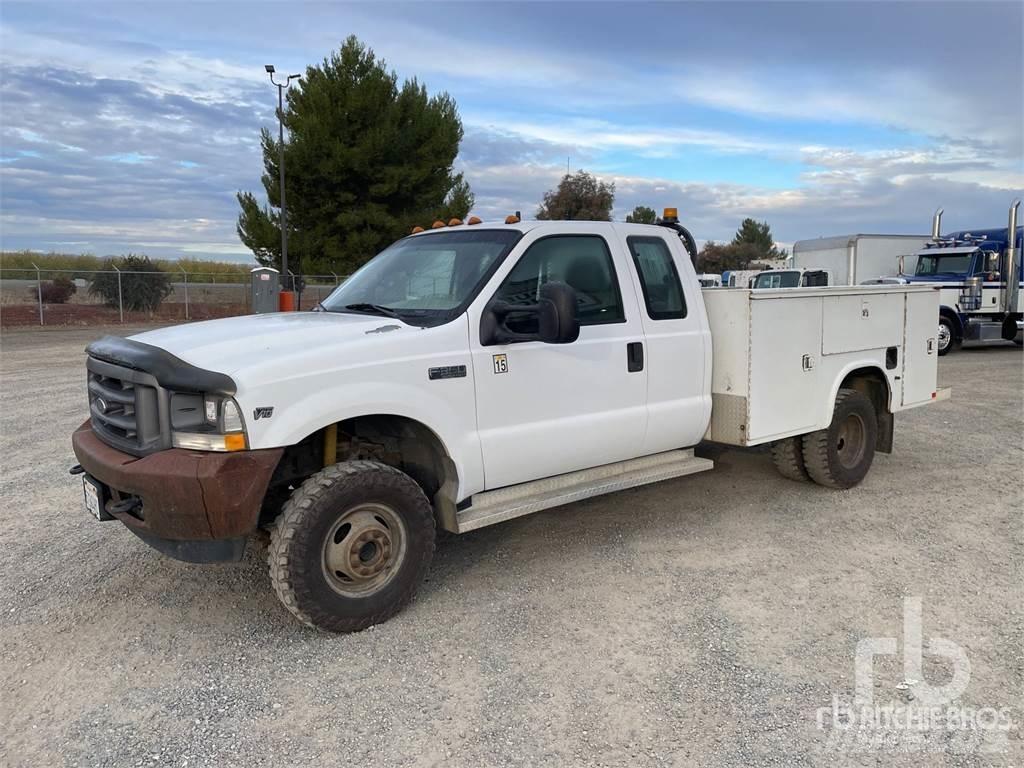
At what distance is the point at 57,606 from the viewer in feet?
14.2

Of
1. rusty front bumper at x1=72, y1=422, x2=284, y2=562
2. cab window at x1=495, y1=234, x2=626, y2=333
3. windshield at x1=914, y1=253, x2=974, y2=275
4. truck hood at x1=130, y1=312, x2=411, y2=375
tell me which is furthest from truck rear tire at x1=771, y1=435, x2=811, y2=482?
windshield at x1=914, y1=253, x2=974, y2=275

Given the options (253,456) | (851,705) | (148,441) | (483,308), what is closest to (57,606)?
(148,441)

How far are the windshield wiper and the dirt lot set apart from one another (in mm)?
1534

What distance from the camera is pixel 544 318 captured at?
4.16 m

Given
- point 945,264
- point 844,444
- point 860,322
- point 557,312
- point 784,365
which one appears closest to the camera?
point 557,312

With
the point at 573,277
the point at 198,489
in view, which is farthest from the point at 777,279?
the point at 198,489

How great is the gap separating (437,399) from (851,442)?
12.9 ft

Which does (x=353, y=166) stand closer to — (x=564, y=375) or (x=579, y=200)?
(x=579, y=200)

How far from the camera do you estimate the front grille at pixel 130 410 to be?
3678 mm

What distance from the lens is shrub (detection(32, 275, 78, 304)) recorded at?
29.6 m

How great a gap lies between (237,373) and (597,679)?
206 cm

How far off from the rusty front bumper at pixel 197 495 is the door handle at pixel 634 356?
2222 millimetres

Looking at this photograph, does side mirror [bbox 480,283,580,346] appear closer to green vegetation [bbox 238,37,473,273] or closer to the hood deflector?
the hood deflector

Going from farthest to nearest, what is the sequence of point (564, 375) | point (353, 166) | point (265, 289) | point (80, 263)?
point (80, 263) < point (353, 166) < point (265, 289) < point (564, 375)
